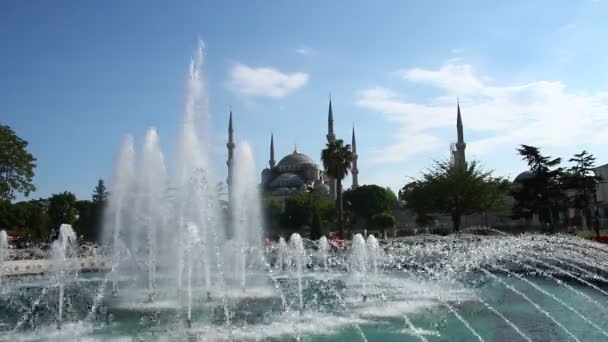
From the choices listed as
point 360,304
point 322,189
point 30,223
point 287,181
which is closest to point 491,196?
point 360,304

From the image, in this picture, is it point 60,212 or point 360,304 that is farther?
point 60,212

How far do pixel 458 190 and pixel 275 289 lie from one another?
1063 inches

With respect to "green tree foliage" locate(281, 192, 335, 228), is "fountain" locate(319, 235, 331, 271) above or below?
below

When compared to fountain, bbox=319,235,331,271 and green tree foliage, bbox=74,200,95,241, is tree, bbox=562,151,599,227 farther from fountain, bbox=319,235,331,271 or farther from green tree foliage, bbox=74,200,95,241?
green tree foliage, bbox=74,200,95,241

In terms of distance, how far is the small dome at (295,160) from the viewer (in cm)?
9511

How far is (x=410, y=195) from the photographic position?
148 feet

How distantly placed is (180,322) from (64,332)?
191 cm

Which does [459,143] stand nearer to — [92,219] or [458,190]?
[458,190]

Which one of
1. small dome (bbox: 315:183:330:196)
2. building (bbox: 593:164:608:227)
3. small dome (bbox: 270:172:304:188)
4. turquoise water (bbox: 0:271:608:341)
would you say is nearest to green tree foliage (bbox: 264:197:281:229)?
small dome (bbox: 315:183:330:196)

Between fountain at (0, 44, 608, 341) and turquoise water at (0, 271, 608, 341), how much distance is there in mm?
33

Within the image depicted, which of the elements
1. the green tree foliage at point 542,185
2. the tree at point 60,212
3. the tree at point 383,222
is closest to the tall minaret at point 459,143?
the tree at point 383,222

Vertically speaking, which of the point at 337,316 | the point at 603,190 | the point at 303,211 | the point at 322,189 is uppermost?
the point at 322,189

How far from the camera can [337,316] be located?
10.8 m

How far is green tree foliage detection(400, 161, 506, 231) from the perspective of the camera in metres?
39.4
